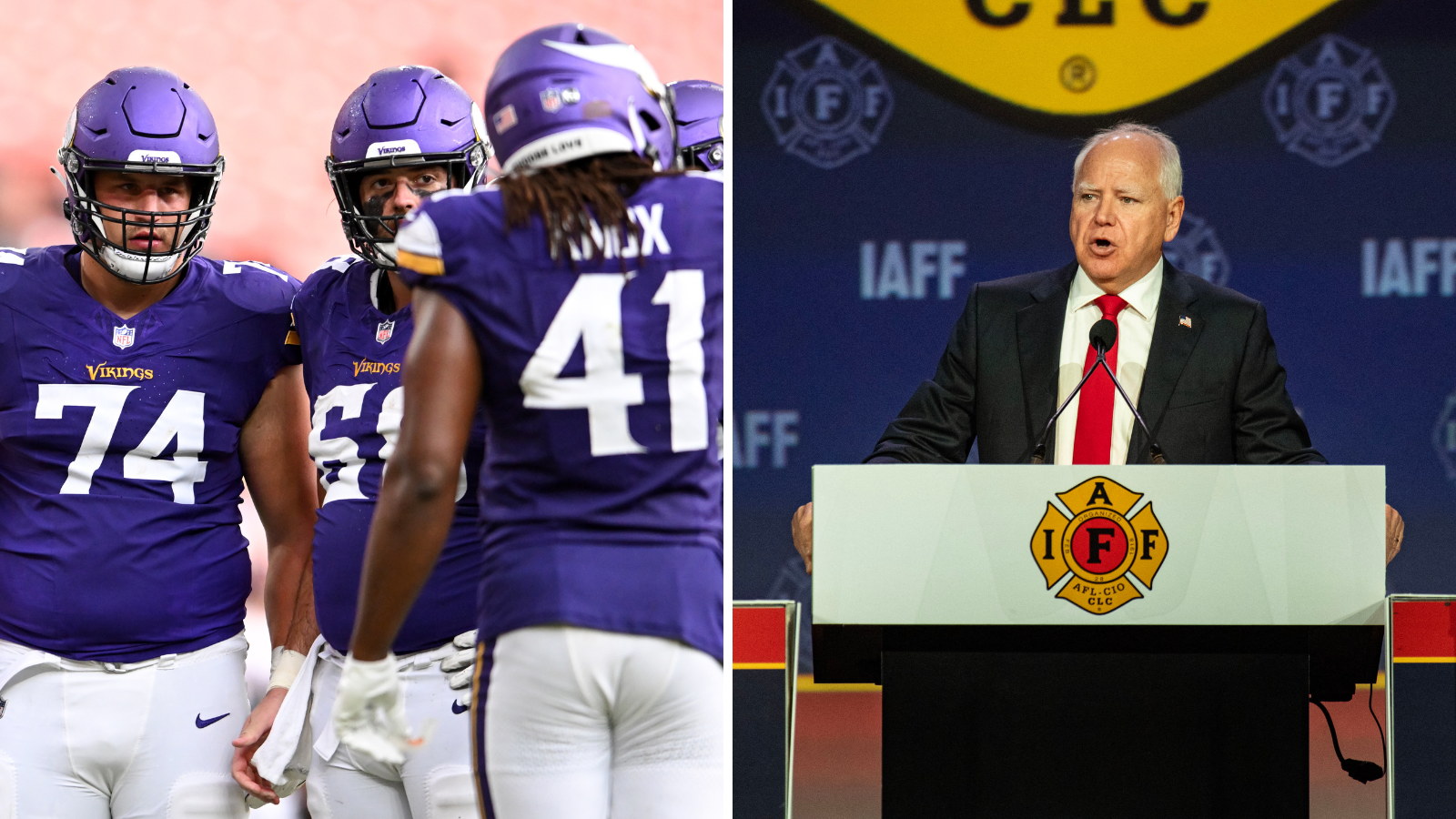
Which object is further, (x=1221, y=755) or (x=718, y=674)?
(x=1221, y=755)

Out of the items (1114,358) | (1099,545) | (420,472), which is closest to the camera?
(420,472)

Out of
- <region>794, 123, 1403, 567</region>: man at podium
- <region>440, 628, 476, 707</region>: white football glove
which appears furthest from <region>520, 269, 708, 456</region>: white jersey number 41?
<region>794, 123, 1403, 567</region>: man at podium

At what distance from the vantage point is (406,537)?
1.62 m

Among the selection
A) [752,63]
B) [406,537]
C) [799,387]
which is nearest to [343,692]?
[406,537]

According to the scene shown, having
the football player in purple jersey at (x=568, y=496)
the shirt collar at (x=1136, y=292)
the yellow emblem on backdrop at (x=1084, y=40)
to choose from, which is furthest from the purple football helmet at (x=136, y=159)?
the shirt collar at (x=1136, y=292)

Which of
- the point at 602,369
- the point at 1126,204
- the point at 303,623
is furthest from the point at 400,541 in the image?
the point at 1126,204

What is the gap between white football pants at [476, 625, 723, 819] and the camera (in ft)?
5.38

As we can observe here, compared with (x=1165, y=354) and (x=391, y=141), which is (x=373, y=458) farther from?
(x=1165, y=354)

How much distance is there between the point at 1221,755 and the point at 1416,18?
94.0 inches

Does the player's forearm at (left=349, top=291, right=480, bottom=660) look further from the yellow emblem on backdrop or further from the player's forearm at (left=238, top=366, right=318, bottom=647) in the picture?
the yellow emblem on backdrop

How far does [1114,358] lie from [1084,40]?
0.91m

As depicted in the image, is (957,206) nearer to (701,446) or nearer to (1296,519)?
(1296,519)

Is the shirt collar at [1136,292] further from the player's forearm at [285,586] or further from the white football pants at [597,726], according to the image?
the white football pants at [597,726]

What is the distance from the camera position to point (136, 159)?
252cm
